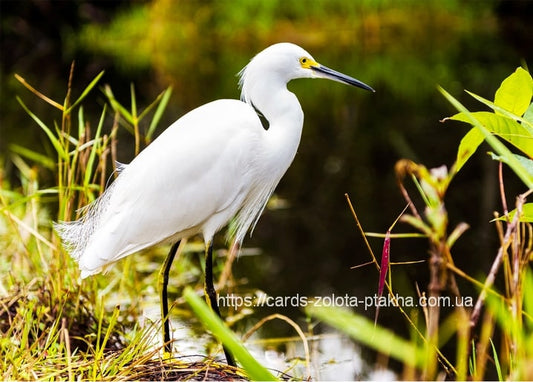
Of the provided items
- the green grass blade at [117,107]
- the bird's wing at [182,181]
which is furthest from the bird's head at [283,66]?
the green grass blade at [117,107]

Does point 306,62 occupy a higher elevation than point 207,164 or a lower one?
higher

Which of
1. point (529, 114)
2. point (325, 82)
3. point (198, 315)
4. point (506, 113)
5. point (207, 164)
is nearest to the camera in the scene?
point (198, 315)

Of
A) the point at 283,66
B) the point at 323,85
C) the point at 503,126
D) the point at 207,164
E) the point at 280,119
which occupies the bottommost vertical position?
the point at 503,126

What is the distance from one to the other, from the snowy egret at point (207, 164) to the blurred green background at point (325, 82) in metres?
1.66

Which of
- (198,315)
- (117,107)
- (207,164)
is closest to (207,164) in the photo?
(207,164)

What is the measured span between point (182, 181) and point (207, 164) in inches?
4.2

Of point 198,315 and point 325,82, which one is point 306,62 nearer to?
point 198,315

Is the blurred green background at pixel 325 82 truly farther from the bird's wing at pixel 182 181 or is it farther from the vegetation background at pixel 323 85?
the bird's wing at pixel 182 181

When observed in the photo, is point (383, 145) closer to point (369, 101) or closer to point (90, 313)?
point (369, 101)

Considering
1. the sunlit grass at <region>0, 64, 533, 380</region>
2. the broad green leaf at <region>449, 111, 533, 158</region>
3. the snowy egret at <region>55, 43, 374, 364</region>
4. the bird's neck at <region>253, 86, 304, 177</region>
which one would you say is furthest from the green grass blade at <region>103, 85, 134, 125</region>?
the broad green leaf at <region>449, 111, 533, 158</region>

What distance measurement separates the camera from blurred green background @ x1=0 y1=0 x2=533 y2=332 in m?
5.21

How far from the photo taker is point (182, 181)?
2.66 metres

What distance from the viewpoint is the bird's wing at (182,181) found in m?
2.63

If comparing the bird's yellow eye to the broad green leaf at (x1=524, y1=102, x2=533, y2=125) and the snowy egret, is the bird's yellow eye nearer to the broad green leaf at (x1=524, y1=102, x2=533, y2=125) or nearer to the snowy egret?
the snowy egret
